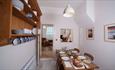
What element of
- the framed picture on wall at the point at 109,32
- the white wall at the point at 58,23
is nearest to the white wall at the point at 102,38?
the framed picture on wall at the point at 109,32

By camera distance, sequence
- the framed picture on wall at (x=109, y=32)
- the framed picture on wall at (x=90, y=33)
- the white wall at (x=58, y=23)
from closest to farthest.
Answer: the framed picture on wall at (x=109, y=32) < the framed picture on wall at (x=90, y=33) < the white wall at (x=58, y=23)

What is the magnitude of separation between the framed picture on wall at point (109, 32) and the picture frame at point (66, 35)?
125 inches

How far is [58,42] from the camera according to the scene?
7.00 meters

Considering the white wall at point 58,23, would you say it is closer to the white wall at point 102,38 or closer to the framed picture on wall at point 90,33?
the framed picture on wall at point 90,33

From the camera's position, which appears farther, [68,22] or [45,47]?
[45,47]

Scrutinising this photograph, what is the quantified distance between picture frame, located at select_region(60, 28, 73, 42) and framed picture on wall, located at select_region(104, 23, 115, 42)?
10.5 ft

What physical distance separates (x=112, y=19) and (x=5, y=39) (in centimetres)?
337

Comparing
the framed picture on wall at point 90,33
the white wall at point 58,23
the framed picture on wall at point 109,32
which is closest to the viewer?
the framed picture on wall at point 109,32

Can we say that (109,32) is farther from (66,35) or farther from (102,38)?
(66,35)

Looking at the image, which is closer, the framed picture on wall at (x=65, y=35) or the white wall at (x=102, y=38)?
the white wall at (x=102, y=38)

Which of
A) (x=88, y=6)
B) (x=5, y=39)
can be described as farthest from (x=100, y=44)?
(x=5, y=39)

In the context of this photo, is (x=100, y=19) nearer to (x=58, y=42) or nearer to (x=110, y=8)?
(x=110, y=8)

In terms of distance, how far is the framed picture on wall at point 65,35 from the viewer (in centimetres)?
702

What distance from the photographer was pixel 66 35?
7.07 meters
